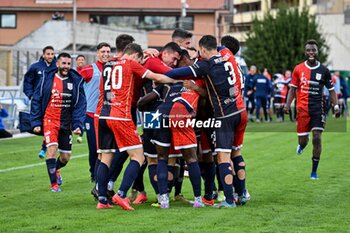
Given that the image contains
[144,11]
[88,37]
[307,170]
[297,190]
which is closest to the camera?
[297,190]

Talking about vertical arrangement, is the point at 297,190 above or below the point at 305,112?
below

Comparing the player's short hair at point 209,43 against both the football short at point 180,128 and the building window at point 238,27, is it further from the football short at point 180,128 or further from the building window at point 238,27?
the building window at point 238,27

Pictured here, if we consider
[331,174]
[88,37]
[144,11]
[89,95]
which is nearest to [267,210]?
[89,95]

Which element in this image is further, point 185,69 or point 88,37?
point 88,37

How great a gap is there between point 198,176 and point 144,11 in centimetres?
6297

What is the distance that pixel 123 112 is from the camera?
12633 mm

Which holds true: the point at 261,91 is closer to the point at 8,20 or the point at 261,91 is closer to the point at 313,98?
the point at 313,98

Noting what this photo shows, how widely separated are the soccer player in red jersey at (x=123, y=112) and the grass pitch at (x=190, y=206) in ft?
1.30

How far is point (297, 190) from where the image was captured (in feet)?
50.2

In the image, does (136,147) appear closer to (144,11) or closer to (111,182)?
(111,182)

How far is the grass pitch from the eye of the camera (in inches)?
435

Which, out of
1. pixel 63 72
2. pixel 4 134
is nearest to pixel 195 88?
pixel 63 72

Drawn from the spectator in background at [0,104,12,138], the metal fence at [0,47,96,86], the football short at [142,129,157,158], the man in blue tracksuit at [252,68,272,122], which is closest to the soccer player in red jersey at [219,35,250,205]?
the football short at [142,129,157,158]

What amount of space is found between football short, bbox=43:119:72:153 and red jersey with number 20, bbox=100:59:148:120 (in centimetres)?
277
